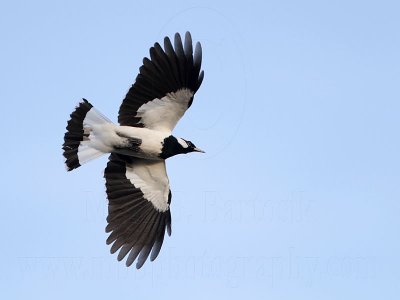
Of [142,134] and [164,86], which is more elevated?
[164,86]

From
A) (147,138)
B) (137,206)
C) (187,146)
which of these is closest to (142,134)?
(147,138)

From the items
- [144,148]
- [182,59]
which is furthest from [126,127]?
[182,59]

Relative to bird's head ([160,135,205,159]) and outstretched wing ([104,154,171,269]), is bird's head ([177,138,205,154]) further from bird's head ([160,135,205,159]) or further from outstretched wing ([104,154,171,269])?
outstretched wing ([104,154,171,269])

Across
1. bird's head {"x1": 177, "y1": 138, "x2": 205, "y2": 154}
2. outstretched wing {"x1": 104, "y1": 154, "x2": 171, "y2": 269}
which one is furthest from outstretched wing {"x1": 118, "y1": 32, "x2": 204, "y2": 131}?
outstretched wing {"x1": 104, "y1": 154, "x2": 171, "y2": 269}

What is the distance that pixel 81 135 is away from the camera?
42.5 ft

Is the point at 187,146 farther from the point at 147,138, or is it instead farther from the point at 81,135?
the point at 81,135

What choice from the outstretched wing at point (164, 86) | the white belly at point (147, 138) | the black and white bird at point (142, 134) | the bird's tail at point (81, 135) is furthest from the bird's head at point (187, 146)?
the bird's tail at point (81, 135)

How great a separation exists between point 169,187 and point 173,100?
1.56 metres

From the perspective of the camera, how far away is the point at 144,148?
12945 mm

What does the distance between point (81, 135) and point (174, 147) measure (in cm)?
144

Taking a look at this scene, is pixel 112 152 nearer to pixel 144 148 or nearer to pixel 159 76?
pixel 144 148

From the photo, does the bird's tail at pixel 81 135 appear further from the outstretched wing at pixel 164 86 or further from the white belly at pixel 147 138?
the outstretched wing at pixel 164 86

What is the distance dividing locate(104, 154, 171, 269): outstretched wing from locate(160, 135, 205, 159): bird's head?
1.74ft

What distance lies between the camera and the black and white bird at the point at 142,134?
12.8 metres
